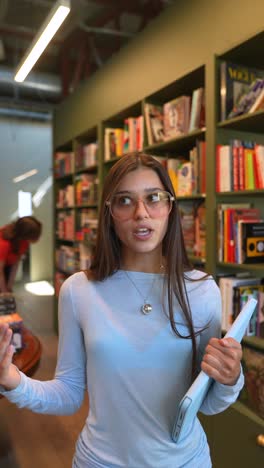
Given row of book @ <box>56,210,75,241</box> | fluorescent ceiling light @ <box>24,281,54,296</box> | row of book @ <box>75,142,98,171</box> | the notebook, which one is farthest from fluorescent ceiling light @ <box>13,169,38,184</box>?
the notebook

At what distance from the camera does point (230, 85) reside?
2297 millimetres

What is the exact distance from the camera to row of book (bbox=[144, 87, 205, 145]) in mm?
2578

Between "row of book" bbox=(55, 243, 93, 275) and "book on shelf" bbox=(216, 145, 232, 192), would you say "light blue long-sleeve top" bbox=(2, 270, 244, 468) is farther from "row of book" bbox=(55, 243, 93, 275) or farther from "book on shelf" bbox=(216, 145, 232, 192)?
"row of book" bbox=(55, 243, 93, 275)

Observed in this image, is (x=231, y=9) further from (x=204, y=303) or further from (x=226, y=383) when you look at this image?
(x=226, y=383)

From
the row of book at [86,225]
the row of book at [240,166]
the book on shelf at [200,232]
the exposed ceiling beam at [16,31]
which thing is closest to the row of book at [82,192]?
the row of book at [86,225]

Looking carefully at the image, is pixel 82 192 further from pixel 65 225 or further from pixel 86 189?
pixel 65 225

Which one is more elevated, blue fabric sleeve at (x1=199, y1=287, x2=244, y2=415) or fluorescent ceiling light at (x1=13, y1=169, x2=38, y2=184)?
fluorescent ceiling light at (x1=13, y1=169, x2=38, y2=184)

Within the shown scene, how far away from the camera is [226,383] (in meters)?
0.93

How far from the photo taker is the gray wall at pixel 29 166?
7945 mm

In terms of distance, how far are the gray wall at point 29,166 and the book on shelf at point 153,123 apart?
5.60 metres

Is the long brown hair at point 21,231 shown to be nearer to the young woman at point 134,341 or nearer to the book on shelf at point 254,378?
the book on shelf at point 254,378

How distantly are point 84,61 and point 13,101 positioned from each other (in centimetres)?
206

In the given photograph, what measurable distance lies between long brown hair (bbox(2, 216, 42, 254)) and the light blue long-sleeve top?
2.94 meters

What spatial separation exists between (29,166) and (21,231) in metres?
4.71
